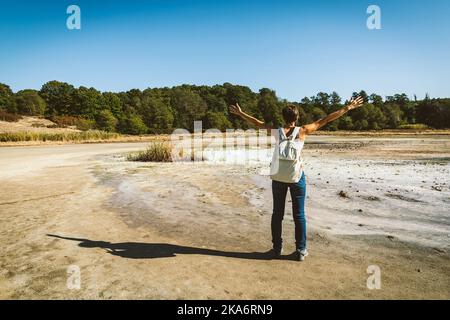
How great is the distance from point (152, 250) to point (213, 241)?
3.21 feet

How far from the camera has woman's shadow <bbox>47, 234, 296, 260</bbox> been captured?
178 inches

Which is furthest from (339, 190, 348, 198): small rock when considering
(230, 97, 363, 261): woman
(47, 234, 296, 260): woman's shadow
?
(47, 234, 296, 260): woman's shadow

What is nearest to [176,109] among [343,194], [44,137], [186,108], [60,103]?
[186,108]

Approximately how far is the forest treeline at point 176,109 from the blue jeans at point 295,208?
216ft

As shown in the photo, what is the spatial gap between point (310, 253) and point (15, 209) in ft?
21.6

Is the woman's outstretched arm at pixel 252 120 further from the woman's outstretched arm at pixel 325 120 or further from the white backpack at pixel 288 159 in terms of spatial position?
the woman's outstretched arm at pixel 325 120

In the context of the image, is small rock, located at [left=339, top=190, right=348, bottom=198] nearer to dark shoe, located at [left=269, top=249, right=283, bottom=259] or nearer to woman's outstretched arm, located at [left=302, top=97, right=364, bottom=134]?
woman's outstretched arm, located at [left=302, top=97, right=364, bottom=134]

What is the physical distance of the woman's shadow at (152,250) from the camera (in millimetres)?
4523

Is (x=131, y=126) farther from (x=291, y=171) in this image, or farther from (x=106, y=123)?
(x=291, y=171)

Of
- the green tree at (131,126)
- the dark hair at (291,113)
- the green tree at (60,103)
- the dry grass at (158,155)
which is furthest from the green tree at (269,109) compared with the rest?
the dark hair at (291,113)

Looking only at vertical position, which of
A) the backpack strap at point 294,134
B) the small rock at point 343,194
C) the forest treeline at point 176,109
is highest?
the forest treeline at point 176,109

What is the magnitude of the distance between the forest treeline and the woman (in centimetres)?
6575

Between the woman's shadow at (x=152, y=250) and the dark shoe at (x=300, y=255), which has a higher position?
the dark shoe at (x=300, y=255)

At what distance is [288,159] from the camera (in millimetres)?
4195
